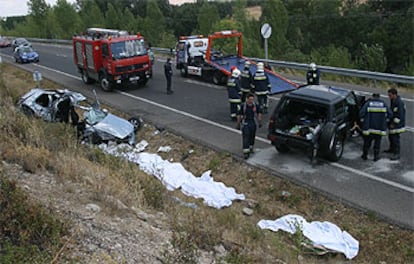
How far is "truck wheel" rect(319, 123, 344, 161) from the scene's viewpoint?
8.95m

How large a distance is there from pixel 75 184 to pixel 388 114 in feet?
21.7

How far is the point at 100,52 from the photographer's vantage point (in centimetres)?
1834

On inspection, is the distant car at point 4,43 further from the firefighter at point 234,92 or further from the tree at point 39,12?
the firefighter at point 234,92

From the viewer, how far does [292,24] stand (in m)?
65.7

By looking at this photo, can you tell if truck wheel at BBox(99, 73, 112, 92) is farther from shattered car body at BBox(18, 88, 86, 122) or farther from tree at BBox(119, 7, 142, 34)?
tree at BBox(119, 7, 142, 34)

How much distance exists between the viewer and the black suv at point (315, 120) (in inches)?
359

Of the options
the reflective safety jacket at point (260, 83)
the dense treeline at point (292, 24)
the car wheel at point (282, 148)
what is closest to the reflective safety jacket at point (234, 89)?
the reflective safety jacket at point (260, 83)

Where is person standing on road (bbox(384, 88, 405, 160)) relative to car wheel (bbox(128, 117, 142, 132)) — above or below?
above

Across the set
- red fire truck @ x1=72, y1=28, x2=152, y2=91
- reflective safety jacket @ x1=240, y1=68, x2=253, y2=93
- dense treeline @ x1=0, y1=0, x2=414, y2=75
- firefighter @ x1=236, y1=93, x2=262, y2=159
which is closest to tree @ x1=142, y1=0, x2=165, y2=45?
dense treeline @ x1=0, y1=0, x2=414, y2=75

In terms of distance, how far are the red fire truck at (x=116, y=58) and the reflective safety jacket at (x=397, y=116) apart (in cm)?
1148

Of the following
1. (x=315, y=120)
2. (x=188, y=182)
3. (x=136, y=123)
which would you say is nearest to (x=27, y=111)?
(x=136, y=123)

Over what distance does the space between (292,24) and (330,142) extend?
60028 millimetres

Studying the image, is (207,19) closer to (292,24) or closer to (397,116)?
(292,24)

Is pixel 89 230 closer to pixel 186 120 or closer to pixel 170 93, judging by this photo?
pixel 186 120
